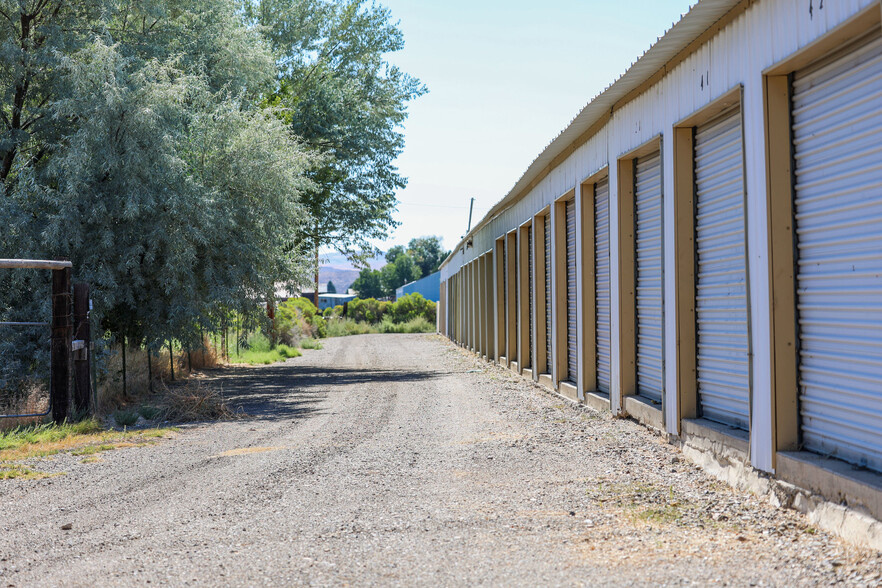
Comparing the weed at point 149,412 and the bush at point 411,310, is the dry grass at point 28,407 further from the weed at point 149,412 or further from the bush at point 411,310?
the bush at point 411,310

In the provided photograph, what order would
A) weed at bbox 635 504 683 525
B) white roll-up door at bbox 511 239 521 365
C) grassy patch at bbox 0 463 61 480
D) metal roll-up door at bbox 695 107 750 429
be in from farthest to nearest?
white roll-up door at bbox 511 239 521 365 → grassy patch at bbox 0 463 61 480 → metal roll-up door at bbox 695 107 750 429 → weed at bbox 635 504 683 525

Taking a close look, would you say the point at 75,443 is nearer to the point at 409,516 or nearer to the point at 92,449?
the point at 92,449

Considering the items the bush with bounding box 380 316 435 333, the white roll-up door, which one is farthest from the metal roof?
the bush with bounding box 380 316 435 333

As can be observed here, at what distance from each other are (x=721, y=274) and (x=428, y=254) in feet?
407

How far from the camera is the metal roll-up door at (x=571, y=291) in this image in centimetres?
1272

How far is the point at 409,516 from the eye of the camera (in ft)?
18.0

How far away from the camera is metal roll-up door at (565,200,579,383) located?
501 inches

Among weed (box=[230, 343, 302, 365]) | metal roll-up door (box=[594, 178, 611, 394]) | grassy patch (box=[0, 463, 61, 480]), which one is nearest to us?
grassy patch (box=[0, 463, 61, 480])

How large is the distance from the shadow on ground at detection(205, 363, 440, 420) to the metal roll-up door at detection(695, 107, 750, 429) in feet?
20.3

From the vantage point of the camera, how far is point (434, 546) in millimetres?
4770

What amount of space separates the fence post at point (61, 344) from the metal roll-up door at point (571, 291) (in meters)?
7.36

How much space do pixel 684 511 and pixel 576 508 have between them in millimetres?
745

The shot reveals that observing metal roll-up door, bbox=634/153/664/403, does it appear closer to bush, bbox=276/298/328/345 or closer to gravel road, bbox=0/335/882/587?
gravel road, bbox=0/335/882/587

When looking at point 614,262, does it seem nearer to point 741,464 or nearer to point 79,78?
point 741,464
